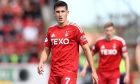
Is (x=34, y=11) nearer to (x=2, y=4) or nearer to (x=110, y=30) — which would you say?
(x=2, y=4)

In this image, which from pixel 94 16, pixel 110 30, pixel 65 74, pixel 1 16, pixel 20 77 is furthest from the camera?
pixel 1 16

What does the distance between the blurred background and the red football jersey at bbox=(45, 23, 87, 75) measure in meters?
6.83

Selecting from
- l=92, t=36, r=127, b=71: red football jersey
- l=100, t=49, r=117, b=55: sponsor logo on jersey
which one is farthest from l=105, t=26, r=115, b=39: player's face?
l=100, t=49, r=117, b=55: sponsor logo on jersey


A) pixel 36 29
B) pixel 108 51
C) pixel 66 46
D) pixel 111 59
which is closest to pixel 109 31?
pixel 108 51

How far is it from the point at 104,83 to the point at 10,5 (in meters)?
9.94

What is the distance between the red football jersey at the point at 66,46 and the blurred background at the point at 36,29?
6832mm

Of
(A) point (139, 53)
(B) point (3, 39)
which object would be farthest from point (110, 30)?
(B) point (3, 39)

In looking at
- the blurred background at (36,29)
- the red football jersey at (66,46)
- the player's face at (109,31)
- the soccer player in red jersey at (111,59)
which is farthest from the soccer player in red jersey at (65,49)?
the blurred background at (36,29)

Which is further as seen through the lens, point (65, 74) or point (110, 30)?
point (110, 30)

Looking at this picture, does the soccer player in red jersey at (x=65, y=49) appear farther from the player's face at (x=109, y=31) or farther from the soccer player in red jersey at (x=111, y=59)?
the soccer player in red jersey at (x=111, y=59)

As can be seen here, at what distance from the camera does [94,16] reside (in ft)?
62.2

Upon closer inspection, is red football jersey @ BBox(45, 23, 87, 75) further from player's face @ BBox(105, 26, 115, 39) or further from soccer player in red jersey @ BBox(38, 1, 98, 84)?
player's face @ BBox(105, 26, 115, 39)

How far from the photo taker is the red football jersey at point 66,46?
9086mm

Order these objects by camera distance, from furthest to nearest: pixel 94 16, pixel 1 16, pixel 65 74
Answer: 1. pixel 1 16
2. pixel 94 16
3. pixel 65 74
